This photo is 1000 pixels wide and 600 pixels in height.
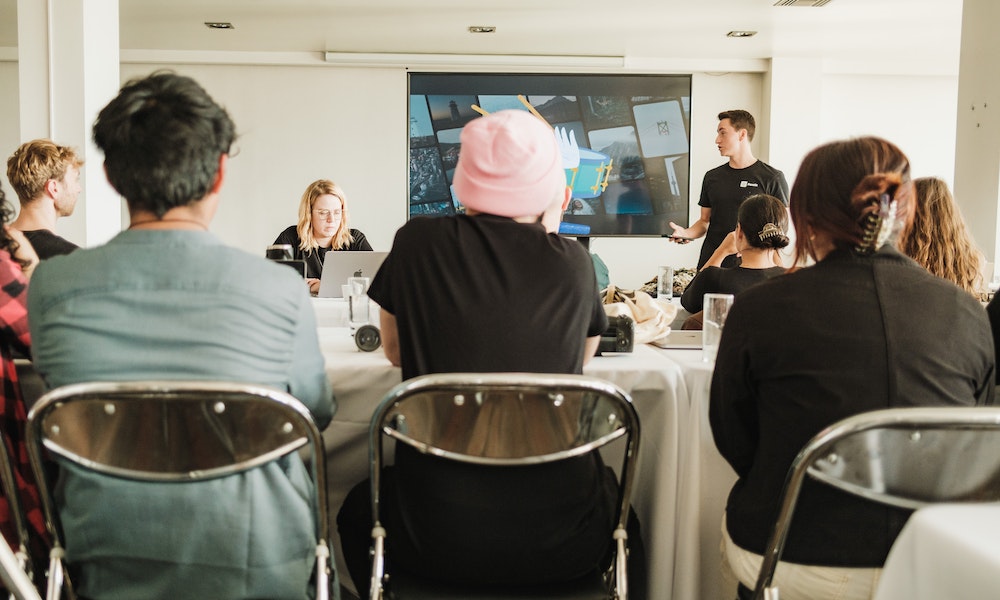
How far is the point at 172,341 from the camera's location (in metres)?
1.17

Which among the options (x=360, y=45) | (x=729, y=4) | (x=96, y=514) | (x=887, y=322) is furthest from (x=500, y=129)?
(x=360, y=45)

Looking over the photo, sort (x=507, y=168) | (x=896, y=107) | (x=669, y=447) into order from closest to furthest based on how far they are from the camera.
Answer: (x=507, y=168), (x=669, y=447), (x=896, y=107)

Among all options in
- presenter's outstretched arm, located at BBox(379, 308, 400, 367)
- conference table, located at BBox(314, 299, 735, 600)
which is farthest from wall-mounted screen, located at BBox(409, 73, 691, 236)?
presenter's outstretched arm, located at BBox(379, 308, 400, 367)

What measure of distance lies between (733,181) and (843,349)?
466 cm

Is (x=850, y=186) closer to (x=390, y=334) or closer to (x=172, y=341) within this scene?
(x=390, y=334)

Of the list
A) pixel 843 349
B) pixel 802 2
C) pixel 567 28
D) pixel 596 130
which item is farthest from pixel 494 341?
pixel 596 130

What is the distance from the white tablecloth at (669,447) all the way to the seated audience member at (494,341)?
10.5 inches

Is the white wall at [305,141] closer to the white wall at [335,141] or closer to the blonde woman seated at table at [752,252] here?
the white wall at [335,141]

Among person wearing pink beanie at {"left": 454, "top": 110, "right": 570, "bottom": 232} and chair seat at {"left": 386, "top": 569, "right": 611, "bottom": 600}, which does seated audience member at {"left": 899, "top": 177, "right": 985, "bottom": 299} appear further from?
chair seat at {"left": 386, "top": 569, "right": 611, "bottom": 600}

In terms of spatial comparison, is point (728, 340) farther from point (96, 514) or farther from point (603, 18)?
point (603, 18)

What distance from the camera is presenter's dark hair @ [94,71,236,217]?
1.25m

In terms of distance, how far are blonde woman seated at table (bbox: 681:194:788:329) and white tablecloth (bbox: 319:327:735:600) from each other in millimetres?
1181

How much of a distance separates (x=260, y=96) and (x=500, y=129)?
681 cm

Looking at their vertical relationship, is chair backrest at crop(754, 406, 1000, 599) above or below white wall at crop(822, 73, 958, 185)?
below
